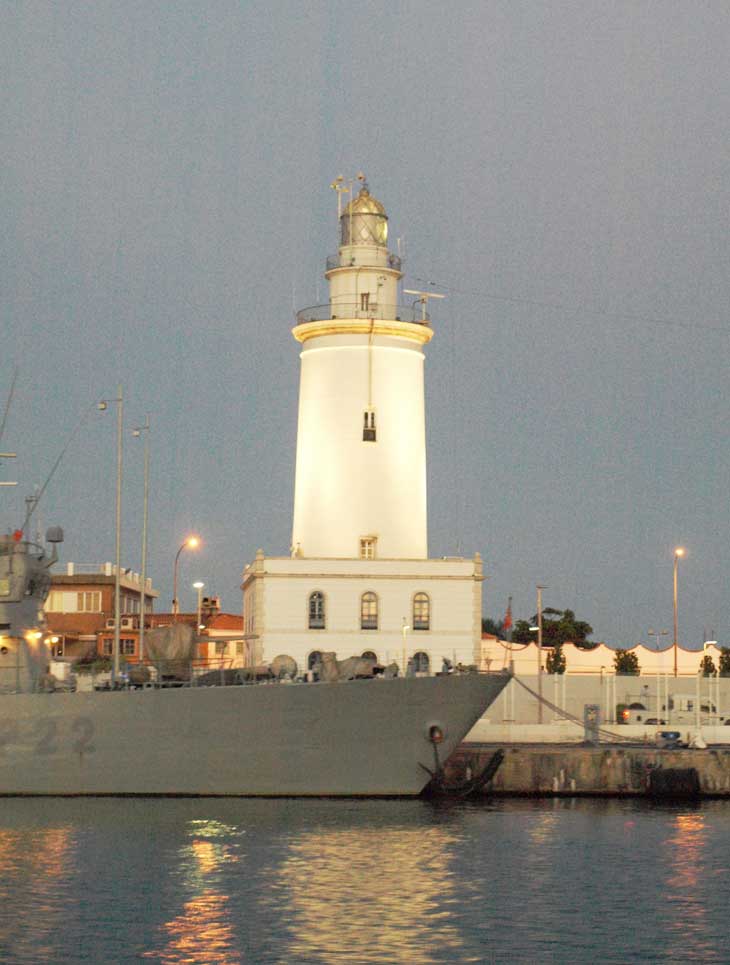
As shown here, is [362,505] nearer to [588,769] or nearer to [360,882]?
[588,769]

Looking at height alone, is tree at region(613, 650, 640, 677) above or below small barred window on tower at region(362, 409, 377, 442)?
below

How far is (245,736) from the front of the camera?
4112 centimetres

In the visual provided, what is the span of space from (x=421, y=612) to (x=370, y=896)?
33.0 meters

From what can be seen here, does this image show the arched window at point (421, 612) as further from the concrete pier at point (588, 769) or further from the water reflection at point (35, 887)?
the water reflection at point (35, 887)

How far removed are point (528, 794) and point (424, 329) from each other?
24.7m

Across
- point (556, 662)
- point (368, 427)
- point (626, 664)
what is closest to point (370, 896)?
point (368, 427)

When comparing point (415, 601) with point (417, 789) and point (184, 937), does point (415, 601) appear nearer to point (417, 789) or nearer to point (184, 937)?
point (417, 789)

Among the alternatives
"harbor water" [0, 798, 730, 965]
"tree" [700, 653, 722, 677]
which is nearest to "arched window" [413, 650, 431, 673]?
"tree" [700, 653, 722, 677]

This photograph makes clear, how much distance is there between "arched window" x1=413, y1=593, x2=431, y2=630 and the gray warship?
19104 millimetres

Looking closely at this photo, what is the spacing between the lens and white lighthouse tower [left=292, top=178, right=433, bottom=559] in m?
62.6

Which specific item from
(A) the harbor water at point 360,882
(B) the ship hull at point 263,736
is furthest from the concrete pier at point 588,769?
(B) the ship hull at point 263,736

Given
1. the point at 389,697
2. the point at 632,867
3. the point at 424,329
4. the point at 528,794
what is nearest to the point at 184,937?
the point at 632,867

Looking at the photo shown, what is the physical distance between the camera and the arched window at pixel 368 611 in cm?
6125

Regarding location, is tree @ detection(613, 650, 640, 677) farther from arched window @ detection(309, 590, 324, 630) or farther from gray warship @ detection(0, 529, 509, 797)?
gray warship @ detection(0, 529, 509, 797)
